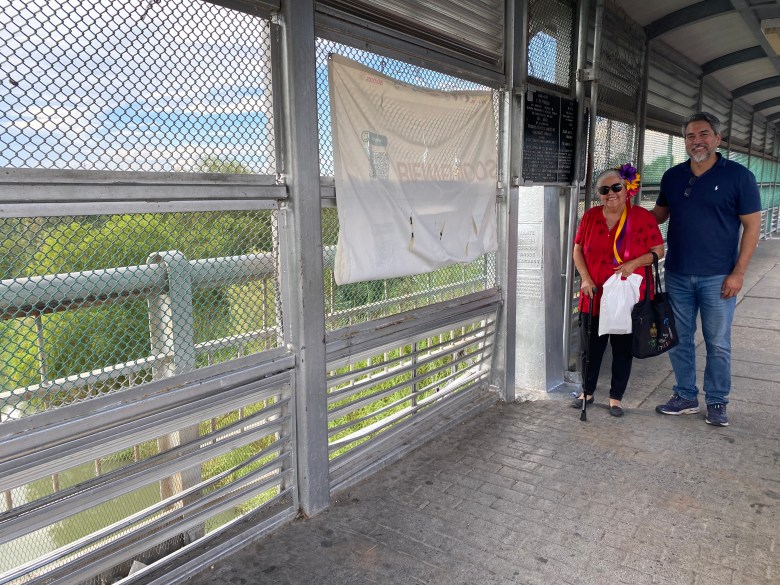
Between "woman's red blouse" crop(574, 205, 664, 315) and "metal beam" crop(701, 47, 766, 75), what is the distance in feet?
16.4

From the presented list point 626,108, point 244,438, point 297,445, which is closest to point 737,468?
point 297,445

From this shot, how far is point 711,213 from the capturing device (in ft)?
13.7

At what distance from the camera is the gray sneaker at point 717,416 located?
4320 mm

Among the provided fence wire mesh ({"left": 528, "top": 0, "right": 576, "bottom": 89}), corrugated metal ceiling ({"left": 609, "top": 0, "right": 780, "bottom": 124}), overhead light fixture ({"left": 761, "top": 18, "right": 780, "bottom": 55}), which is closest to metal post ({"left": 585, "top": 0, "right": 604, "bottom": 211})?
fence wire mesh ({"left": 528, "top": 0, "right": 576, "bottom": 89})

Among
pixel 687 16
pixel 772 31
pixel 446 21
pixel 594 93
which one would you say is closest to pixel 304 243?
pixel 446 21

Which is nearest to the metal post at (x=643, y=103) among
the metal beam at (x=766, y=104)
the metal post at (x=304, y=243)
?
the metal post at (x=304, y=243)

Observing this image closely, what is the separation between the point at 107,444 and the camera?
230cm

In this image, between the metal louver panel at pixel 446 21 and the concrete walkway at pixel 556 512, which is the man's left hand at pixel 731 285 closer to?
the concrete walkway at pixel 556 512

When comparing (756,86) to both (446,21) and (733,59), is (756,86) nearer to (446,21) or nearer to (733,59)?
(733,59)

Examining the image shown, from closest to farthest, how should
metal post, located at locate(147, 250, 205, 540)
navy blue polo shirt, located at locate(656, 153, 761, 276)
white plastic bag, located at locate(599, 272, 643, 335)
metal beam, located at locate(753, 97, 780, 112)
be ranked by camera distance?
metal post, located at locate(147, 250, 205, 540)
navy blue polo shirt, located at locate(656, 153, 761, 276)
white plastic bag, located at locate(599, 272, 643, 335)
metal beam, located at locate(753, 97, 780, 112)

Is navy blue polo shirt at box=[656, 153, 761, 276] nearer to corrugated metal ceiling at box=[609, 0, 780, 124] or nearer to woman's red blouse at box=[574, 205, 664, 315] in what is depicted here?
woman's red blouse at box=[574, 205, 664, 315]

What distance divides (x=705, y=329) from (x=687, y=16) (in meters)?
3.73

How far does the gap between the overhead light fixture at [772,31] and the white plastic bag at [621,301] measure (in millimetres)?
4450

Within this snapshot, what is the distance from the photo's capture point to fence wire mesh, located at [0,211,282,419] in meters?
2.06
